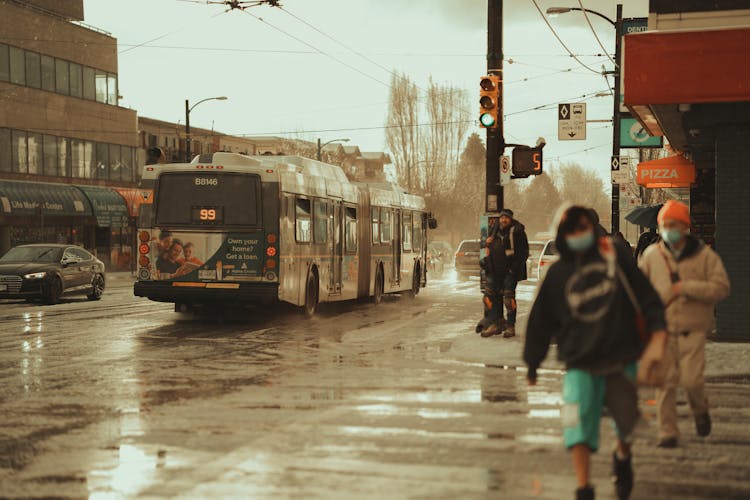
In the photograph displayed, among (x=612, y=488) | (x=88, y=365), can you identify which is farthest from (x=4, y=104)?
(x=612, y=488)

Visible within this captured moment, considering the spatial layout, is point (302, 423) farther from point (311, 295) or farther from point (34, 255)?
point (34, 255)

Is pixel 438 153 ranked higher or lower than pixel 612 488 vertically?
higher

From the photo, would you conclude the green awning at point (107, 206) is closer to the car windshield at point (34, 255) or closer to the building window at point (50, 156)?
the building window at point (50, 156)

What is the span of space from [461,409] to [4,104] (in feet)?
136

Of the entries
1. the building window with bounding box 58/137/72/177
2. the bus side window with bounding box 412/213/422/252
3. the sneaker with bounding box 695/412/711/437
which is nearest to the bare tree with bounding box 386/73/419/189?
the building window with bounding box 58/137/72/177

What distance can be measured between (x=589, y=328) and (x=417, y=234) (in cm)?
2514

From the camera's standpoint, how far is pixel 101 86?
54.8 metres

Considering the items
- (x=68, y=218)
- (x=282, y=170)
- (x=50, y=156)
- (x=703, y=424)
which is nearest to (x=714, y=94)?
(x=703, y=424)

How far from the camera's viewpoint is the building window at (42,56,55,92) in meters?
49.6

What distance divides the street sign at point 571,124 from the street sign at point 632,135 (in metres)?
2.98

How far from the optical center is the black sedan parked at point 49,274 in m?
24.8

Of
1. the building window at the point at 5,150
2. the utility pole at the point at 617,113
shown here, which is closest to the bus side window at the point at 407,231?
the utility pole at the point at 617,113

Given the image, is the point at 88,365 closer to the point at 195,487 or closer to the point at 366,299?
the point at 195,487

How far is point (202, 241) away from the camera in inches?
751
